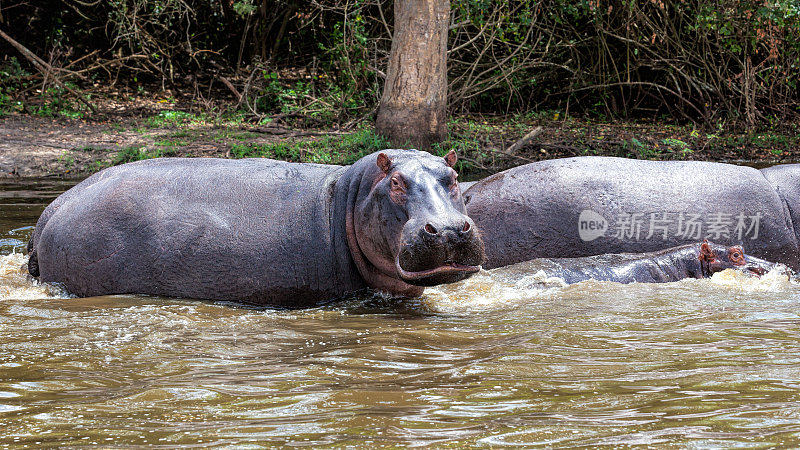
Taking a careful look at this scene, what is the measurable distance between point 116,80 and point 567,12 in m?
7.75

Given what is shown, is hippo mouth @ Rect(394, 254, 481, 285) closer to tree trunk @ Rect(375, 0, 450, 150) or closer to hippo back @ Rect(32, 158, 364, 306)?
hippo back @ Rect(32, 158, 364, 306)

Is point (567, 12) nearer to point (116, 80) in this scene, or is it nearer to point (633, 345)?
point (116, 80)

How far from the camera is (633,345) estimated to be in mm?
3725

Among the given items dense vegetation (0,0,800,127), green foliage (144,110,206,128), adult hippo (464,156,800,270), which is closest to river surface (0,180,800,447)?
adult hippo (464,156,800,270)

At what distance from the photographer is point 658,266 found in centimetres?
552

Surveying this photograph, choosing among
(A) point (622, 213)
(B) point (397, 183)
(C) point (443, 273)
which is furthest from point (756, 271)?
(B) point (397, 183)

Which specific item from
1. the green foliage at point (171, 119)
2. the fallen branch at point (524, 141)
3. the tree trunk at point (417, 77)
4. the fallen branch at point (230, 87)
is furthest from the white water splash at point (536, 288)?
the fallen branch at point (230, 87)

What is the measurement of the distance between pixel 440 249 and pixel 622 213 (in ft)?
7.43

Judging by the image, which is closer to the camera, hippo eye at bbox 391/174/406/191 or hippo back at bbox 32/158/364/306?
hippo eye at bbox 391/174/406/191

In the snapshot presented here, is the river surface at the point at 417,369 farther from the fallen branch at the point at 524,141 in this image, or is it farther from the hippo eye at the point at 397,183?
the fallen branch at the point at 524,141

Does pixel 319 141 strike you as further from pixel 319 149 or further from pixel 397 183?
pixel 397 183

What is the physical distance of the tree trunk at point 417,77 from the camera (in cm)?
1134

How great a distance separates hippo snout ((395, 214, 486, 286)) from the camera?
417cm

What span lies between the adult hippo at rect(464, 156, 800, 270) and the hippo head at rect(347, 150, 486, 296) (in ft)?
3.93
